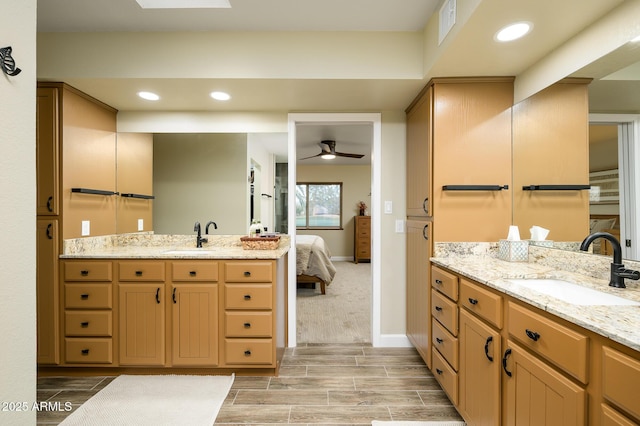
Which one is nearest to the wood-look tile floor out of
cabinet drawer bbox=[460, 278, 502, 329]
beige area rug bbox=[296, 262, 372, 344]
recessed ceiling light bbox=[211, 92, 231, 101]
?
beige area rug bbox=[296, 262, 372, 344]

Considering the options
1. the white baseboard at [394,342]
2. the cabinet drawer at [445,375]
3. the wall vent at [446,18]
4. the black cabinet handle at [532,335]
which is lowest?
the white baseboard at [394,342]

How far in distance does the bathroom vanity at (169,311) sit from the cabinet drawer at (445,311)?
117cm

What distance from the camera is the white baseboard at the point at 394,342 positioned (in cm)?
279

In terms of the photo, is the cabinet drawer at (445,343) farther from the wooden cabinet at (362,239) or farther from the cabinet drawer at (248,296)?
the wooden cabinet at (362,239)

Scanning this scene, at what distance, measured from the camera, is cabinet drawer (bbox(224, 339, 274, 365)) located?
2254mm

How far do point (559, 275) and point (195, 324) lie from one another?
2.37m

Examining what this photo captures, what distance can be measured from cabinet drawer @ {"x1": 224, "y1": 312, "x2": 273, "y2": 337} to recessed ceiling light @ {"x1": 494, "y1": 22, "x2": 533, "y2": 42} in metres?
2.30

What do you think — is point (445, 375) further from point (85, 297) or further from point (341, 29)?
point (85, 297)

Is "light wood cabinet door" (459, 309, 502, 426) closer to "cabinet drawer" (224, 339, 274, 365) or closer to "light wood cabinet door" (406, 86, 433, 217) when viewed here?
"light wood cabinet door" (406, 86, 433, 217)

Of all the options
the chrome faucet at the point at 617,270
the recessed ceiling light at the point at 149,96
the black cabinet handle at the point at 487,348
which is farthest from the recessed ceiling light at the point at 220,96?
the chrome faucet at the point at 617,270

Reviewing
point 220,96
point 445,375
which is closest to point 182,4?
point 220,96

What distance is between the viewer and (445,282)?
196 cm

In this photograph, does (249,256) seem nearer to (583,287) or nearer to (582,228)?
(583,287)
